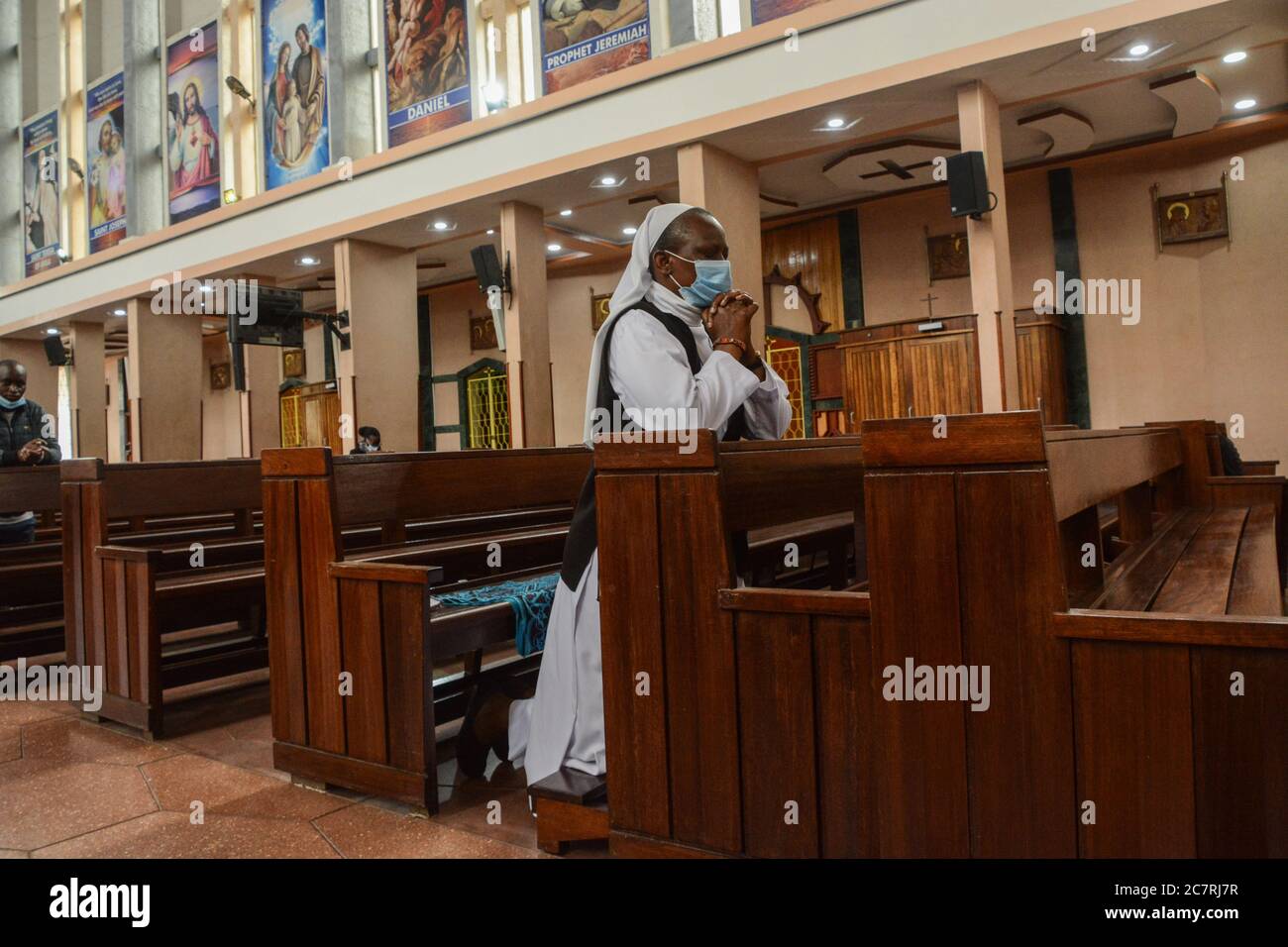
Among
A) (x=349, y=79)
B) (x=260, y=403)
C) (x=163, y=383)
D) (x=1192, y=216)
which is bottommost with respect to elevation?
Answer: (x=260, y=403)

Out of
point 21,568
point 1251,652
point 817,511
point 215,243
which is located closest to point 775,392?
point 817,511

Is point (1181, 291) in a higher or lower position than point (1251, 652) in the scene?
higher

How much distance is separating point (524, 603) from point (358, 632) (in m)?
0.51

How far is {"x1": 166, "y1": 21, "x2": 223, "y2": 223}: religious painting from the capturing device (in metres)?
14.4

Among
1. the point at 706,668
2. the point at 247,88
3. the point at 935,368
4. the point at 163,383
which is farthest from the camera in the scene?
the point at 247,88

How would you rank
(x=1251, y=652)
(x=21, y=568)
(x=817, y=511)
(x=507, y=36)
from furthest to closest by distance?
(x=507, y=36) → (x=21, y=568) → (x=817, y=511) → (x=1251, y=652)

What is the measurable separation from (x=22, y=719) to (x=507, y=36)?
10194 millimetres

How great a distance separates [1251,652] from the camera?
1.30 meters

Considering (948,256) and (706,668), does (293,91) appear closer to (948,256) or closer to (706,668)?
(948,256)

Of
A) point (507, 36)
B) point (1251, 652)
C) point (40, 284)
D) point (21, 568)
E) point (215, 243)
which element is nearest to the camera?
point (1251, 652)

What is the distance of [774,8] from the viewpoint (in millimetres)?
8086

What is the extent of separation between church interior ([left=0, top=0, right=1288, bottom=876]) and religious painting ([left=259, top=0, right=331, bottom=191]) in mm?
78

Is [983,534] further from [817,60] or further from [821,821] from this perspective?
[817,60]

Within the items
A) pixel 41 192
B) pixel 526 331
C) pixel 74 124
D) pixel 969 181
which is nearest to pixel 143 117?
pixel 74 124
